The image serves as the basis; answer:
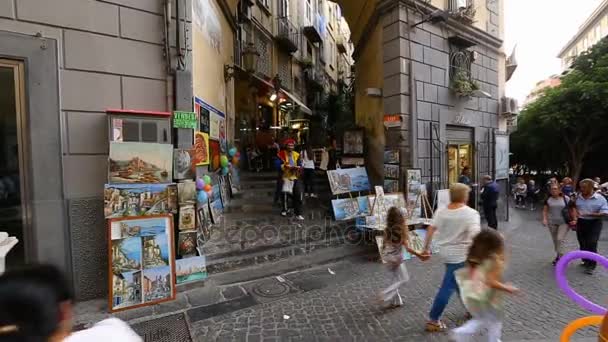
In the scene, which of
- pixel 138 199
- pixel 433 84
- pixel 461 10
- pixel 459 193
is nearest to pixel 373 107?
pixel 433 84

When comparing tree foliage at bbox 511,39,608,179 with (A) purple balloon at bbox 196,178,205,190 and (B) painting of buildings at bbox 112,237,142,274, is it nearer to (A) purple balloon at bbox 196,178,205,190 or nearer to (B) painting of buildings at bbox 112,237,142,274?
(A) purple balloon at bbox 196,178,205,190

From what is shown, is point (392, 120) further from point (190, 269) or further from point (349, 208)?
point (190, 269)

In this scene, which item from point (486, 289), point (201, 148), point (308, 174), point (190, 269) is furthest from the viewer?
point (308, 174)

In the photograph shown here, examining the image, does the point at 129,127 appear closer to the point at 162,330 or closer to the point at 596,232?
the point at 162,330

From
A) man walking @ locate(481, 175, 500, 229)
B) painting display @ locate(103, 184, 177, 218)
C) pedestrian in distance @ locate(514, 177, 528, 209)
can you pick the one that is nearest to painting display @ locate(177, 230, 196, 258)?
painting display @ locate(103, 184, 177, 218)

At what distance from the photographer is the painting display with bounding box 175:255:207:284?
469 centimetres

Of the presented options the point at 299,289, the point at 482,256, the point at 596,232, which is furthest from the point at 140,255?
the point at 596,232

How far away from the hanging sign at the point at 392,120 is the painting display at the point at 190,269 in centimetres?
583

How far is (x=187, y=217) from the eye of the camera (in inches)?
189

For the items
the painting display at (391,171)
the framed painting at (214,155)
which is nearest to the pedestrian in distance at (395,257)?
the framed painting at (214,155)

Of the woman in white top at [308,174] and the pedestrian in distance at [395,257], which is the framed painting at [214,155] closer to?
the woman in white top at [308,174]

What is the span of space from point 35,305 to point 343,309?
3.71 metres

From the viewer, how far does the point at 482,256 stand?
2.84 meters

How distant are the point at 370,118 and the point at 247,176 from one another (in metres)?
4.33
